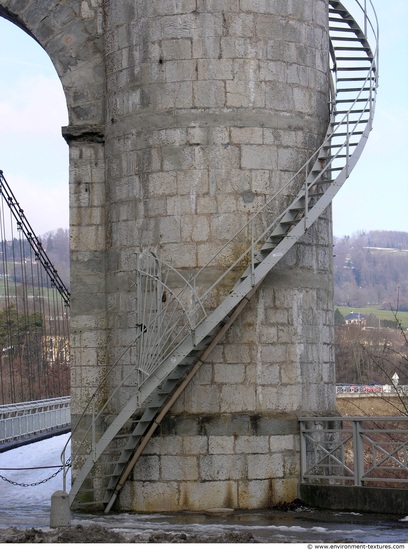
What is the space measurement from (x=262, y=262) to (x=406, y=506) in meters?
4.05

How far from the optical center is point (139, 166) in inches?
813

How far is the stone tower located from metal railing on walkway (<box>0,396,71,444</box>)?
12081 mm

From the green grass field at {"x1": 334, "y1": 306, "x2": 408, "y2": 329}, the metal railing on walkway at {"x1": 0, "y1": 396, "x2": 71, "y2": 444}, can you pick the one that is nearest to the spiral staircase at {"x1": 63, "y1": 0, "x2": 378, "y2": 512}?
the metal railing on walkway at {"x1": 0, "y1": 396, "x2": 71, "y2": 444}

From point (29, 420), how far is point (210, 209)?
1756 cm

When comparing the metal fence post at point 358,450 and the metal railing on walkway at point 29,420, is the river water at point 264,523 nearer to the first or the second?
the metal fence post at point 358,450

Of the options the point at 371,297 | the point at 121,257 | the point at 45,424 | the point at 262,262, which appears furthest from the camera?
the point at 371,297

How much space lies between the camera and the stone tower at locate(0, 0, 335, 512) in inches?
783

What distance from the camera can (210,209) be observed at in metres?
20.2

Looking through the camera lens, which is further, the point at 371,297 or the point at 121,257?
the point at 371,297

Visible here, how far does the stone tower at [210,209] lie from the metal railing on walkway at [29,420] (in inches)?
476

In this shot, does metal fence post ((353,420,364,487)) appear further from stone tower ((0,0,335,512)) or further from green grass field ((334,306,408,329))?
green grass field ((334,306,408,329))

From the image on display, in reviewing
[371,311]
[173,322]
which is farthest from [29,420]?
[371,311]

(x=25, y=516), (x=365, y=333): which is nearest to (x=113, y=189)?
(x=25, y=516)

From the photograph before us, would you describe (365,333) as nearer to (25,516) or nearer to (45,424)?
(45,424)
